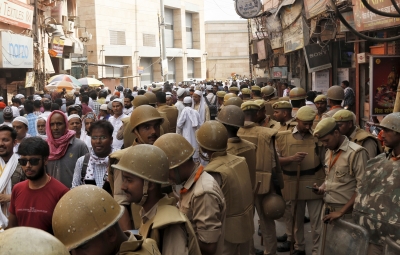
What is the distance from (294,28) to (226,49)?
A: 50468 millimetres

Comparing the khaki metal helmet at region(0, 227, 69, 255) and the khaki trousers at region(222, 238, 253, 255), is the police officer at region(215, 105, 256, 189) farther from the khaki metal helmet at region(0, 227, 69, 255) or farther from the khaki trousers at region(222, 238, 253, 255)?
the khaki metal helmet at region(0, 227, 69, 255)

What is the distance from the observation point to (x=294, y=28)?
1577 centimetres

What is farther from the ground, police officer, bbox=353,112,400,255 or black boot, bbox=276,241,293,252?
police officer, bbox=353,112,400,255

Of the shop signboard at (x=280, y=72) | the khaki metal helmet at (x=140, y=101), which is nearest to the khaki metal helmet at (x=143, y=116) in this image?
the khaki metal helmet at (x=140, y=101)

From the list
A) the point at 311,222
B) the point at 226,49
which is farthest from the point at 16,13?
the point at 226,49

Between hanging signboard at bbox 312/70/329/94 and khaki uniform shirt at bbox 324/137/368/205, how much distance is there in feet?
33.2

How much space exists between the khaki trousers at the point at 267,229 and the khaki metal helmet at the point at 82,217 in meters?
4.00

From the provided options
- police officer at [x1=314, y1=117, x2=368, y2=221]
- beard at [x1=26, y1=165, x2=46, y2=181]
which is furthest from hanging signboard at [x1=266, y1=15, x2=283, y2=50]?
beard at [x1=26, y1=165, x2=46, y2=181]

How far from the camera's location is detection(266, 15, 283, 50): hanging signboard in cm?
1841

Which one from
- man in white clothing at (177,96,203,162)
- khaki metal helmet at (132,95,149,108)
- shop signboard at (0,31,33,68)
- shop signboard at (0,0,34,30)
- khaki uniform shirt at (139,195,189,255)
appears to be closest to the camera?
khaki uniform shirt at (139,195,189,255)

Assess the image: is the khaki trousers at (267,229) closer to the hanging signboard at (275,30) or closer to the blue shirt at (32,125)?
the blue shirt at (32,125)

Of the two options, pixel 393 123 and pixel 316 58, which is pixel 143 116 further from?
pixel 316 58

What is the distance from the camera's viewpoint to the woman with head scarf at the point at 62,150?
5562 millimetres

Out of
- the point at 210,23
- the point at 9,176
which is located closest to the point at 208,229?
the point at 9,176
